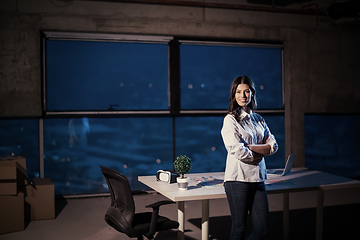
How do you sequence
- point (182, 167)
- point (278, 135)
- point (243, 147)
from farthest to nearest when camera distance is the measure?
point (278, 135)
point (182, 167)
point (243, 147)

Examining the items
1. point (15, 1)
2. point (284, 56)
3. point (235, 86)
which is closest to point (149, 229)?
point (235, 86)

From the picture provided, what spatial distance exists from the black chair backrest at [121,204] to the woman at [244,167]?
0.70 metres

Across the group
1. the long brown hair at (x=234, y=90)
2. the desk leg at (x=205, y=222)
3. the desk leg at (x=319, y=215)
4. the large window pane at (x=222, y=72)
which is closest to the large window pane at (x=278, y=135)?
the large window pane at (x=222, y=72)

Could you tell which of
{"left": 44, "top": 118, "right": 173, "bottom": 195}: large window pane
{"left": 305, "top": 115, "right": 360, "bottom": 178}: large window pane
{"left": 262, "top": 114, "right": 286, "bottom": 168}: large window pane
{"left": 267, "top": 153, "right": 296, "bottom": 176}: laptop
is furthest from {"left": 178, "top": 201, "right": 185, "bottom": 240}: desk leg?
{"left": 305, "top": 115, "right": 360, "bottom": 178}: large window pane

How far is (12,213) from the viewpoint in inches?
153

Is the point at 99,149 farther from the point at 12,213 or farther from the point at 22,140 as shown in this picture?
the point at 12,213

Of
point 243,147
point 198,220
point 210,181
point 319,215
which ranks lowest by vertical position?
point 198,220

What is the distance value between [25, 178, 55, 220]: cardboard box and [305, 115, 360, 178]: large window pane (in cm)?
430

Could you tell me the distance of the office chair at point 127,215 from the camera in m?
2.57

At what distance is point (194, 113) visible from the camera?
5.79 metres

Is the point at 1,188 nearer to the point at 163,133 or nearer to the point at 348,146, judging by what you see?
the point at 163,133

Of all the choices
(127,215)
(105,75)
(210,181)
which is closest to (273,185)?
(210,181)

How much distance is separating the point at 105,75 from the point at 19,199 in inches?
88.2

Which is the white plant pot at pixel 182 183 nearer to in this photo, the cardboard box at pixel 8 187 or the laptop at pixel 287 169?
the laptop at pixel 287 169
